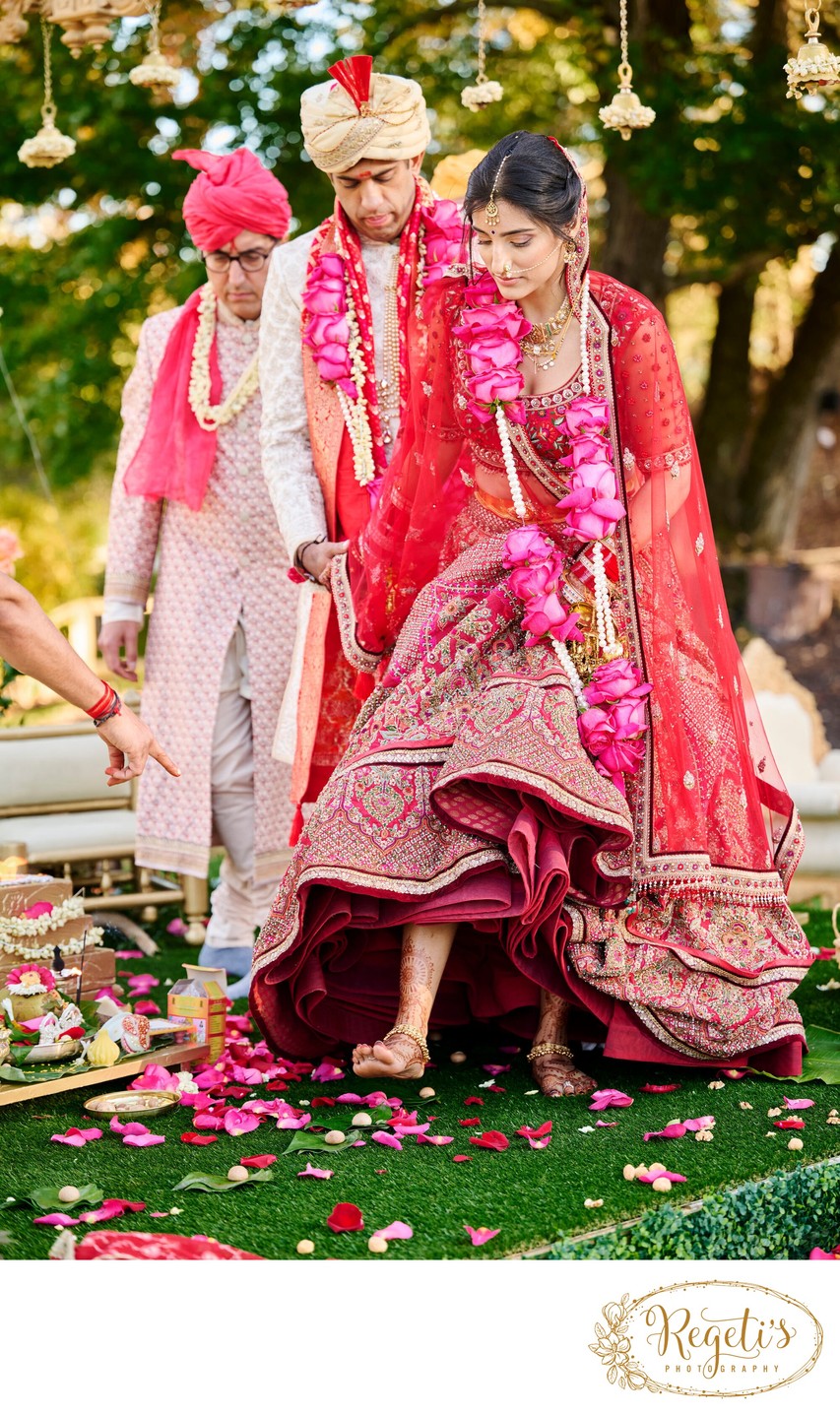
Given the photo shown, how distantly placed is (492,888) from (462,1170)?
59 centimetres

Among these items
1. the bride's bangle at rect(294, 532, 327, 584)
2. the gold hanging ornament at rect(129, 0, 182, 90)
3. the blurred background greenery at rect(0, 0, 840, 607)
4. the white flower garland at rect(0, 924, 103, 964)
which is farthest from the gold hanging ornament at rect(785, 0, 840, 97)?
the blurred background greenery at rect(0, 0, 840, 607)

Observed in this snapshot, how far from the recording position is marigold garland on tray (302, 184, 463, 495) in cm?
438

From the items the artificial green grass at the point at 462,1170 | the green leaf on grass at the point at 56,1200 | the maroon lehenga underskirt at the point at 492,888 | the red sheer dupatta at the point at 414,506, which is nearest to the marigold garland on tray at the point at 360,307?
the red sheer dupatta at the point at 414,506

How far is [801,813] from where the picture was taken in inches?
232

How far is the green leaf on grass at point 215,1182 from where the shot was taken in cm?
297

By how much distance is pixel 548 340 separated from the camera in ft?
12.1

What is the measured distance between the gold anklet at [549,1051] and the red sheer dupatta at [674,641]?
40 cm

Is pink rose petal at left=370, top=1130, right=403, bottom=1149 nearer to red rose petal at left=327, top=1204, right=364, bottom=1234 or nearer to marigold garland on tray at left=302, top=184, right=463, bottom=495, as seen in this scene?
red rose petal at left=327, top=1204, right=364, bottom=1234

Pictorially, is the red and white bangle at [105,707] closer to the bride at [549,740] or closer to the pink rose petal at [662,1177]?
the bride at [549,740]

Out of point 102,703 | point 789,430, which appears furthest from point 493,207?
point 789,430

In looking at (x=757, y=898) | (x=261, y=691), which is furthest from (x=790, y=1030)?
(x=261, y=691)

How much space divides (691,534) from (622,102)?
1.60 meters

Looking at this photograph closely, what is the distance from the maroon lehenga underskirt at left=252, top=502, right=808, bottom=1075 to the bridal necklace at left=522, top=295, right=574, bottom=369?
368mm
